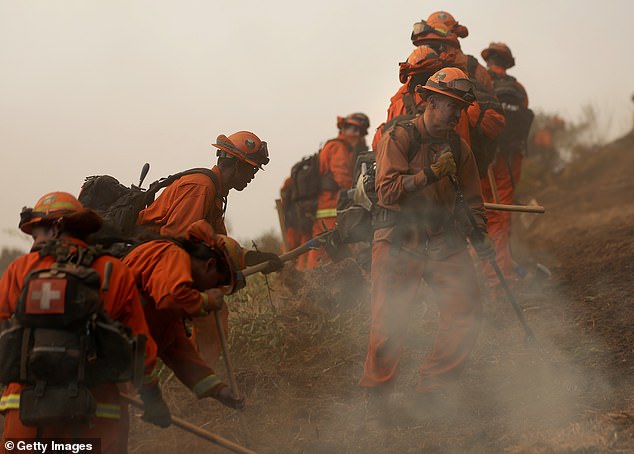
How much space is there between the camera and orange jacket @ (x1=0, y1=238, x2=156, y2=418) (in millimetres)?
3893

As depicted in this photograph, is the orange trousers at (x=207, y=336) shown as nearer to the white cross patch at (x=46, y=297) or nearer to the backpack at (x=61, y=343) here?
the backpack at (x=61, y=343)

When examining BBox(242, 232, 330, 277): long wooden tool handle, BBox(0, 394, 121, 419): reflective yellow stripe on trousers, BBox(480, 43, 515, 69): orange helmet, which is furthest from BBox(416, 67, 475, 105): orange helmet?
BBox(480, 43, 515, 69): orange helmet

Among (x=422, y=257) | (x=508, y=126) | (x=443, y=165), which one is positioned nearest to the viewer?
(x=443, y=165)

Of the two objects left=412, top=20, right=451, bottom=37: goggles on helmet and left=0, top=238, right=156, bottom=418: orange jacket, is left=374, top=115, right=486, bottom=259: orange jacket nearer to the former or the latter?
left=412, top=20, right=451, bottom=37: goggles on helmet

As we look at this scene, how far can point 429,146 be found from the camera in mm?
5926

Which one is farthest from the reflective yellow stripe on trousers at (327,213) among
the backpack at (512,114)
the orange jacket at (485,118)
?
the orange jacket at (485,118)

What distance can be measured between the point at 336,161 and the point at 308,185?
49cm

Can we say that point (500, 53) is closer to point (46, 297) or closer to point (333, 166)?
point (333, 166)

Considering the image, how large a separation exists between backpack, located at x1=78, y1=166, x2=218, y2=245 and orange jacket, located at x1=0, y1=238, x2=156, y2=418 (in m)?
1.73

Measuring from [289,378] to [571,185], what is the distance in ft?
38.4

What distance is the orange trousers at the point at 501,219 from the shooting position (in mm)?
8398

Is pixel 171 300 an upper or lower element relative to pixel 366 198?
lower

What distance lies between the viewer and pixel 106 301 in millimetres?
3932

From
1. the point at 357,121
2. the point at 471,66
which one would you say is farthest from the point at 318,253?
the point at 471,66
